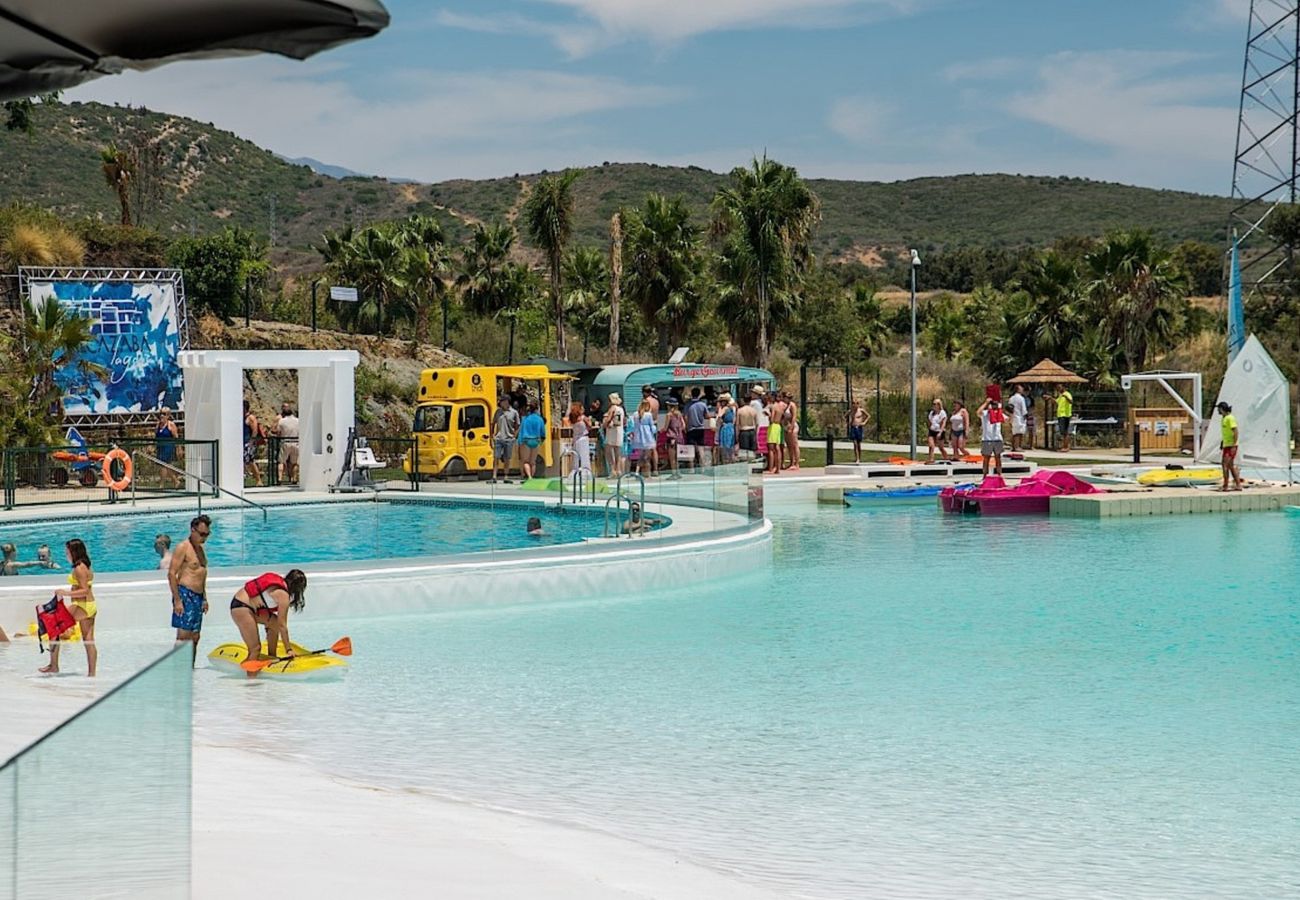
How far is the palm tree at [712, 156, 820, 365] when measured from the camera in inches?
1912

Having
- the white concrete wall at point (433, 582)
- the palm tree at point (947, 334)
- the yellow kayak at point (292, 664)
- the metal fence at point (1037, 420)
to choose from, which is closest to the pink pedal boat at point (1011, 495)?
the white concrete wall at point (433, 582)

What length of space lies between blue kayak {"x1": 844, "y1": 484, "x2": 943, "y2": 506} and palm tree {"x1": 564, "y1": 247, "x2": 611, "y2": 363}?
99.2 ft

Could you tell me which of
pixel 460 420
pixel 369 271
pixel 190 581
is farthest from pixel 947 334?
pixel 190 581

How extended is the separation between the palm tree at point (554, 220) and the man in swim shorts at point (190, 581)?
38.1 metres

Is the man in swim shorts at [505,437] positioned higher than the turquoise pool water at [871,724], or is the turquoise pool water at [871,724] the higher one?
the man in swim shorts at [505,437]

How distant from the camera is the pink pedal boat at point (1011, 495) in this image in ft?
87.5

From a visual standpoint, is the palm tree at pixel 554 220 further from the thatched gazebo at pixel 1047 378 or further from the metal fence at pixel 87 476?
the metal fence at pixel 87 476

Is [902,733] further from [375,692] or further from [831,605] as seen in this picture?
[831,605]

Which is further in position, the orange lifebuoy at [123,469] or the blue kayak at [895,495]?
the blue kayak at [895,495]

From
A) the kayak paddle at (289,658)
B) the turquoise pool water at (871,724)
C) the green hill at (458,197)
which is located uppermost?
the green hill at (458,197)

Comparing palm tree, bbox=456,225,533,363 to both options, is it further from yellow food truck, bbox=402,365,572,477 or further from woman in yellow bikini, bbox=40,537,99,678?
woman in yellow bikini, bbox=40,537,99,678

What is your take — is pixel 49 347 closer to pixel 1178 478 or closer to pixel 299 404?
pixel 299 404

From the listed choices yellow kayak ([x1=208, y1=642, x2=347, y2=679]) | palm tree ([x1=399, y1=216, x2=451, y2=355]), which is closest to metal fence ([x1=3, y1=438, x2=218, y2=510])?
yellow kayak ([x1=208, y1=642, x2=347, y2=679])

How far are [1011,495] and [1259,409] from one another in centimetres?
681
